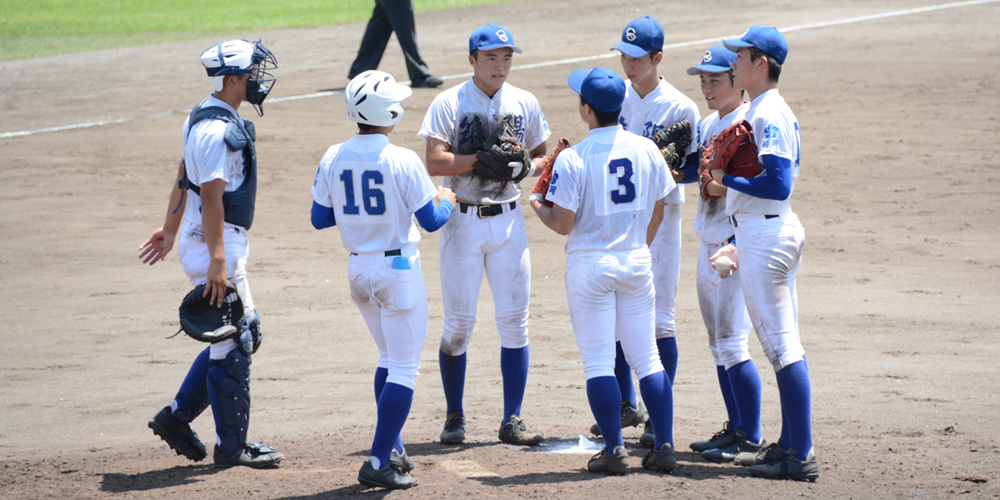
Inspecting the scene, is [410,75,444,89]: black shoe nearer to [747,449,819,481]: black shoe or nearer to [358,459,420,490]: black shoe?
[358,459,420,490]: black shoe

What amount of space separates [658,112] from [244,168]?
2.26 metres

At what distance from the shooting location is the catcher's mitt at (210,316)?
4.41 metres

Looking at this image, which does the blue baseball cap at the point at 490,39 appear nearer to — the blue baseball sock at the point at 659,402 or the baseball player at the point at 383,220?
the baseball player at the point at 383,220

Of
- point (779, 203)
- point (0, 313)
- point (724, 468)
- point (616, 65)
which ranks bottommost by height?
point (724, 468)

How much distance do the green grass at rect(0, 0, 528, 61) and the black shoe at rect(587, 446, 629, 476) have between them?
61.0 ft

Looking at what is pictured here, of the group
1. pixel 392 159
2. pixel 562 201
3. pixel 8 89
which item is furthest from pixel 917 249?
pixel 8 89

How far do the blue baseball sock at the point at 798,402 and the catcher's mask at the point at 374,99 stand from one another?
2.16m

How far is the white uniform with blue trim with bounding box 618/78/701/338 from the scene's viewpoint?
5.09m

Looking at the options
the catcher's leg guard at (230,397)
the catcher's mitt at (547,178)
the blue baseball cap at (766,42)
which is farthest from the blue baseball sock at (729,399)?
the catcher's leg guard at (230,397)

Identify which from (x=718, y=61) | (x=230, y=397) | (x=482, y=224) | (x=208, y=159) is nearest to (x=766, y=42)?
(x=718, y=61)

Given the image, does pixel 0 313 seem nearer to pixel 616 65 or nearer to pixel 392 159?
pixel 392 159

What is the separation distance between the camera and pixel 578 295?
4.39m

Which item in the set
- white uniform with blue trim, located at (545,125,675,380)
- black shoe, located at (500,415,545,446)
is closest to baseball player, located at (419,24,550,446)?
black shoe, located at (500,415,545,446)

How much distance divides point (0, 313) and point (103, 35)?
16091 mm
